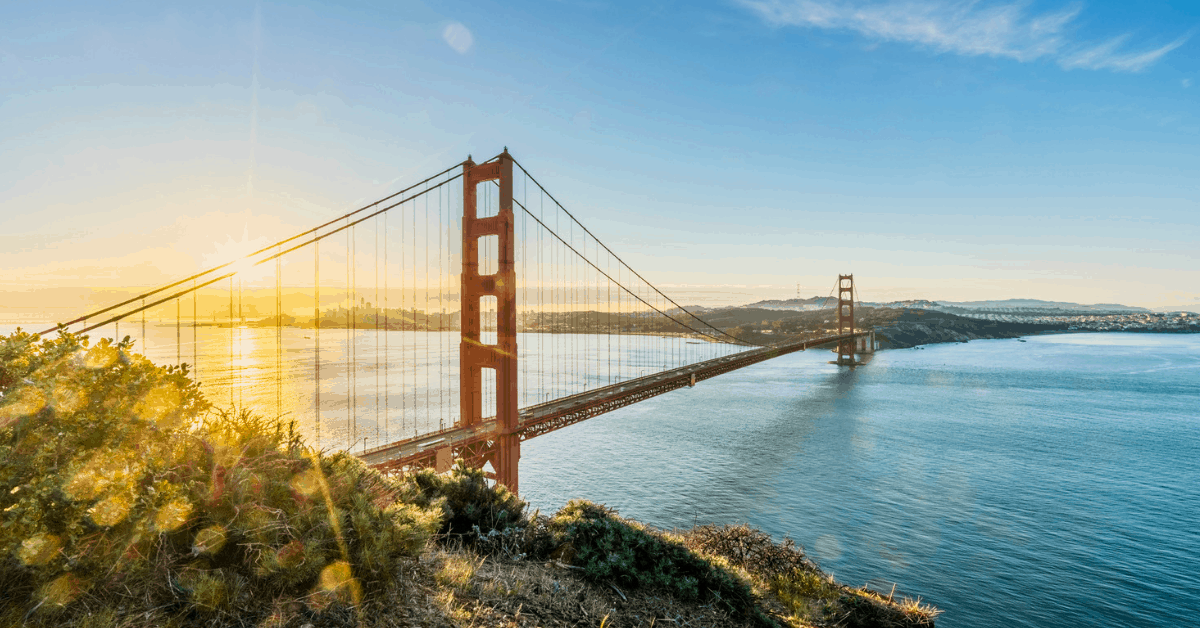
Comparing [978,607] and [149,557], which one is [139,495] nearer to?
[149,557]

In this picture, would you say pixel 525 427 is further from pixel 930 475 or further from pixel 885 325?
pixel 885 325

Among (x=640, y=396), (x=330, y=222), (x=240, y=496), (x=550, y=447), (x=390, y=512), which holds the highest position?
(x=330, y=222)

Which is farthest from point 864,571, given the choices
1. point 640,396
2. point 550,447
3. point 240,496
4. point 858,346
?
point 858,346

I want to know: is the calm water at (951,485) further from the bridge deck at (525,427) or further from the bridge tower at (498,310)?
the bridge tower at (498,310)

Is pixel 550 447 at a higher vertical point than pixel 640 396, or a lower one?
lower

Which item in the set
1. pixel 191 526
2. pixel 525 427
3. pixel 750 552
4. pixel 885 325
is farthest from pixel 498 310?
pixel 885 325

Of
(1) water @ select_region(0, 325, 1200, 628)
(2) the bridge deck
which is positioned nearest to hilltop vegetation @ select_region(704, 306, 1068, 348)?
(1) water @ select_region(0, 325, 1200, 628)

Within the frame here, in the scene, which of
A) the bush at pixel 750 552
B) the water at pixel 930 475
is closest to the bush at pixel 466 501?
the bush at pixel 750 552

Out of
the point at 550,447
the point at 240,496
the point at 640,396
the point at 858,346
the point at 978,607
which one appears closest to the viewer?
the point at 240,496
